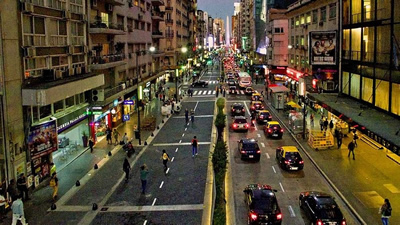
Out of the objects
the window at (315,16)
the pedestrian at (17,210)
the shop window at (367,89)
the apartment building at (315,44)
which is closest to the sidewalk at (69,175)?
the pedestrian at (17,210)

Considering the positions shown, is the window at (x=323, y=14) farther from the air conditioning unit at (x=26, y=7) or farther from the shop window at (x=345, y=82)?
the air conditioning unit at (x=26, y=7)

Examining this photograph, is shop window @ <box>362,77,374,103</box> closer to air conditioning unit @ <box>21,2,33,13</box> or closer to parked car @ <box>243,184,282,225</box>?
parked car @ <box>243,184,282,225</box>

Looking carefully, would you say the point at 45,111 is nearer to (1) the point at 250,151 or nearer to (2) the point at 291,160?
(1) the point at 250,151

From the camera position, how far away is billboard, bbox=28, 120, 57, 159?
23.5 m

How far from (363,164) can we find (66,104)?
66.4 ft

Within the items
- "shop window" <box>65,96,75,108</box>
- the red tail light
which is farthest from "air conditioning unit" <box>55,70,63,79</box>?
the red tail light

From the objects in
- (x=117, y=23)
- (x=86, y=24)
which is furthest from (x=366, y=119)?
(x=117, y=23)

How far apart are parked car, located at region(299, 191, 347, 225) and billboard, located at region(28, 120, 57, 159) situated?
47.0 ft

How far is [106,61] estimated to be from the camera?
3794 centimetres

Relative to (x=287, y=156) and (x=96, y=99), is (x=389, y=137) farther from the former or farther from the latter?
(x=96, y=99)

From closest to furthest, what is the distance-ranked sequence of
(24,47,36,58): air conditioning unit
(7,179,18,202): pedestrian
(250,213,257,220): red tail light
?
(250,213,257,220): red tail light < (7,179,18,202): pedestrian < (24,47,36,58): air conditioning unit

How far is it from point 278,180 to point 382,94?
8.78 m

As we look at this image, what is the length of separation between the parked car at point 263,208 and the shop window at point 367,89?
13708 mm

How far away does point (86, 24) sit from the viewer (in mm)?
33594
